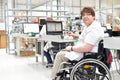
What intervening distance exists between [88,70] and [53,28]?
2184mm

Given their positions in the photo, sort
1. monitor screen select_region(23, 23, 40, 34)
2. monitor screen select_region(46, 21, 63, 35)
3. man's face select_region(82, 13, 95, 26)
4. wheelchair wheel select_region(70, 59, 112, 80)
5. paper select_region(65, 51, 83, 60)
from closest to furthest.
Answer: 1. wheelchair wheel select_region(70, 59, 112, 80)
2. paper select_region(65, 51, 83, 60)
3. man's face select_region(82, 13, 95, 26)
4. monitor screen select_region(46, 21, 63, 35)
5. monitor screen select_region(23, 23, 40, 34)

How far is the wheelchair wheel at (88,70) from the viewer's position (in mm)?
2217

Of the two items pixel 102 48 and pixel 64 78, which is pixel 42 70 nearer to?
pixel 64 78

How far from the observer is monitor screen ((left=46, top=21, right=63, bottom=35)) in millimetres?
4305

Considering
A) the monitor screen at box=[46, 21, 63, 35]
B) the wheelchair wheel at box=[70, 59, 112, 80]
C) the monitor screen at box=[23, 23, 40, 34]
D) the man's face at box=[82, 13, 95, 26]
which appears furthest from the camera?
the monitor screen at box=[23, 23, 40, 34]

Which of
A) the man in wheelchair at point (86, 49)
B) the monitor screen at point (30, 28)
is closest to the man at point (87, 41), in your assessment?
the man in wheelchair at point (86, 49)

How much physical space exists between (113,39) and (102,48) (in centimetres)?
18

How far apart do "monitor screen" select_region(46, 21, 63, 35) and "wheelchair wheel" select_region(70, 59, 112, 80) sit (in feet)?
6.87

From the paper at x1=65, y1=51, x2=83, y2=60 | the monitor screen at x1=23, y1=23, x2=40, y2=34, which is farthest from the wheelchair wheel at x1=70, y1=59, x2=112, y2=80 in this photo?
the monitor screen at x1=23, y1=23, x2=40, y2=34

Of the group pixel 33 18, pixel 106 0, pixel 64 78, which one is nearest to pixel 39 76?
pixel 64 78

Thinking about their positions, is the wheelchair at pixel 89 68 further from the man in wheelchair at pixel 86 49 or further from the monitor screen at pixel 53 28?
the monitor screen at pixel 53 28

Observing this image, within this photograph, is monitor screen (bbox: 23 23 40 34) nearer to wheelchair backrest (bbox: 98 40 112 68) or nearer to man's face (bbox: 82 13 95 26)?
man's face (bbox: 82 13 95 26)

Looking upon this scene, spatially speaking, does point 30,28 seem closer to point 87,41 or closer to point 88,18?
point 88,18

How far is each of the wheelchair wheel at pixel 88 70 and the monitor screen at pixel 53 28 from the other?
82.5 inches
